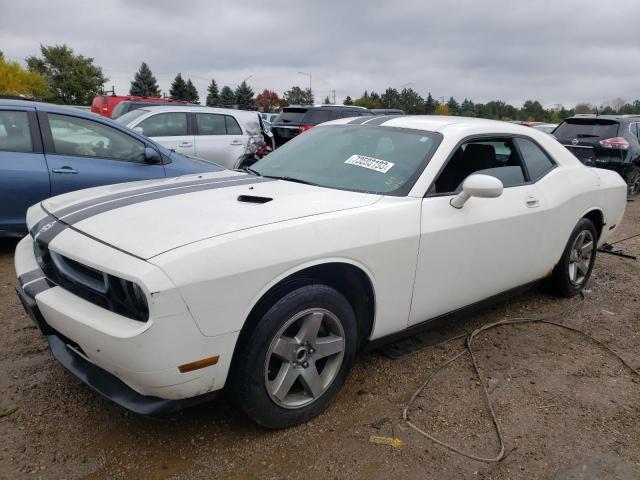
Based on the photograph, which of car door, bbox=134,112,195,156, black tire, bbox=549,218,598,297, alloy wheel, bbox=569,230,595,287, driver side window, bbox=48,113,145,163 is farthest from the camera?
car door, bbox=134,112,195,156

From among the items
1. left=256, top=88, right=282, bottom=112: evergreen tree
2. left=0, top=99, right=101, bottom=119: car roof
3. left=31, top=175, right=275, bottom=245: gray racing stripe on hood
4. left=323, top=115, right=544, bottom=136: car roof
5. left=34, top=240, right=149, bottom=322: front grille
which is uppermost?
left=323, top=115, right=544, bottom=136: car roof

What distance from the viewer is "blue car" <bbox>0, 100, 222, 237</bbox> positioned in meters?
4.70

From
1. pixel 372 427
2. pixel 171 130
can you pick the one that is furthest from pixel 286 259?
pixel 171 130

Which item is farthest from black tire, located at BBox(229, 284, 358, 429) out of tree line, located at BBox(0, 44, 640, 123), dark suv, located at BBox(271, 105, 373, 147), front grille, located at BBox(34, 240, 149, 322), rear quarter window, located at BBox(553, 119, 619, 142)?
tree line, located at BBox(0, 44, 640, 123)

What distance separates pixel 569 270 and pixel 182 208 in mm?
3363

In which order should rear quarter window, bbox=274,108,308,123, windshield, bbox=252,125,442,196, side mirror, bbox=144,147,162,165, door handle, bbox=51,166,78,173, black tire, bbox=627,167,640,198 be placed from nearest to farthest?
1. windshield, bbox=252,125,442,196
2. door handle, bbox=51,166,78,173
3. side mirror, bbox=144,147,162,165
4. black tire, bbox=627,167,640,198
5. rear quarter window, bbox=274,108,308,123

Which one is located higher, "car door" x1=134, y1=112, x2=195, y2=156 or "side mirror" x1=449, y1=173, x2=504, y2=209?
"side mirror" x1=449, y1=173, x2=504, y2=209

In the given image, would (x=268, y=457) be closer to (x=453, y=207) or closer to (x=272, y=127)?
(x=453, y=207)

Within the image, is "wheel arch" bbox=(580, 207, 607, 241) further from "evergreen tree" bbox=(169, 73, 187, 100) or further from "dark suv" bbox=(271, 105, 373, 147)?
"evergreen tree" bbox=(169, 73, 187, 100)

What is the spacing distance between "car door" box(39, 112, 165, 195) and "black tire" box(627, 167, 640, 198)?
9.37 meters

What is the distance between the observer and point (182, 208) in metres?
2.47

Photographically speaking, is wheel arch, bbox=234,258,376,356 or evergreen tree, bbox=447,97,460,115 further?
evergreen tree, bbox=447,97,460,115

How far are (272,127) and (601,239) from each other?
10702mm

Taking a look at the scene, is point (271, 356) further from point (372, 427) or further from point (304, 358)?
point (372, 427)
